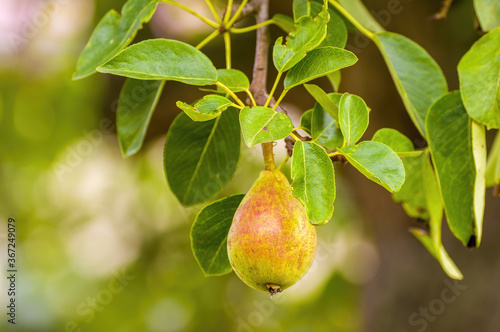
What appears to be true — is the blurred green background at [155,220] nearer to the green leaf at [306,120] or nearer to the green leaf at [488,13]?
the green leaf at [488,13]

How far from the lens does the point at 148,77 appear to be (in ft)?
1.25

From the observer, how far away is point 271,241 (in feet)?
1.20

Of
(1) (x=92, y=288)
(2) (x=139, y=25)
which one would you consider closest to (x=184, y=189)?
(2) (x=139, y=25)

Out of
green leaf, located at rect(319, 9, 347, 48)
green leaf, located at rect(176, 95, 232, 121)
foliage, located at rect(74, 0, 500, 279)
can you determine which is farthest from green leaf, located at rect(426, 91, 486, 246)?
green leaf, located at rect(176, 95, 232, 121)

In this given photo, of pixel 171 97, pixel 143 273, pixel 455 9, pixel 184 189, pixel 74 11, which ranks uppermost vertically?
pixel 455 9

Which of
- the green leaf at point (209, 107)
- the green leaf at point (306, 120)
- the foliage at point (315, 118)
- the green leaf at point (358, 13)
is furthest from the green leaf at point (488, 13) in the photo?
the green leaf at point (209, 107)

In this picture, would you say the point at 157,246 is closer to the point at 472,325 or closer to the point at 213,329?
the point at 213,329

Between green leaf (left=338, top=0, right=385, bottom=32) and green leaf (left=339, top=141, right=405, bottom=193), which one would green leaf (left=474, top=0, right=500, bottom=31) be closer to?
green leaf (left=338, top=0, right=385, bottom=32)

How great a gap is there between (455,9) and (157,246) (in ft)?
5.22

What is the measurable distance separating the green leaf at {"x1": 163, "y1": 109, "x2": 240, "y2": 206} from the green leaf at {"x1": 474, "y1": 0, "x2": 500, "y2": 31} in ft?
1.06

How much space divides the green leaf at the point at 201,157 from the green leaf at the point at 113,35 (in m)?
0.12

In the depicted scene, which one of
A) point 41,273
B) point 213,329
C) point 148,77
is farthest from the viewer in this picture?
point 213,329

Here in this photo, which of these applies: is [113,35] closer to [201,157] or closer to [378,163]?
[201,157]

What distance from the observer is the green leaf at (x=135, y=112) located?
576 mm
